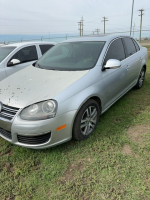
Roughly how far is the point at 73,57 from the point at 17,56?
2.45 m

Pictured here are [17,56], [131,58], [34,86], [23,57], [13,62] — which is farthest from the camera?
[23,57]

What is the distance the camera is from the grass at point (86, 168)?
5.79ft

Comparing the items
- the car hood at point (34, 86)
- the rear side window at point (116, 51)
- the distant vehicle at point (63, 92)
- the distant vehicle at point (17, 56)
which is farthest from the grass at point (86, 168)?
the distant vehicle at point (17, 56)

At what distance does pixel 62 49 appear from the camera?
3443mm

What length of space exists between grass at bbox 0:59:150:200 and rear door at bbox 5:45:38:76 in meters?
2.47

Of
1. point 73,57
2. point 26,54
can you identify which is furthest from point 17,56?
point 73,57

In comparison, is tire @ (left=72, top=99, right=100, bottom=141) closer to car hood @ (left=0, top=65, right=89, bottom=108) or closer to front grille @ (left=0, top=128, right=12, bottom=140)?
car hood @ (left=0, top=65, right=89, bottom=108)

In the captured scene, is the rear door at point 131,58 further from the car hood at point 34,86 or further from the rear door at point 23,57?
the rear door at point 23,57

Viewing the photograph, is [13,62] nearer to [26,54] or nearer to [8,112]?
[26,54]

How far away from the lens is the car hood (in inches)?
83.7

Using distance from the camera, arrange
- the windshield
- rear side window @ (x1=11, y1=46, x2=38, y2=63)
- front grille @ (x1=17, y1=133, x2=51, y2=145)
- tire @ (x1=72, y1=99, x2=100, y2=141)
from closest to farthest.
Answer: front grille @ (x1=17, y1=133, x2=51, y2=145), tire @ (x1=72, y1=99, x2=100, y2=141), the windshield, rear side window @ (x1=11, y1=46, x2=38, y2=63)

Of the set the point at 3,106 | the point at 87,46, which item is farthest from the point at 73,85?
the point at 87,46


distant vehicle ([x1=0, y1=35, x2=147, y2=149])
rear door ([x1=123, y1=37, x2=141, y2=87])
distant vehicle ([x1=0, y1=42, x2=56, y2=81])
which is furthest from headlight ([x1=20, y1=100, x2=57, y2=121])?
distant vehicle ([x1=0, y1=42, x2=56, y2=81])

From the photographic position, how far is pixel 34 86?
240 centimetres
